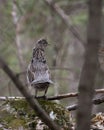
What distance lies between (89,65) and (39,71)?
2803 mm

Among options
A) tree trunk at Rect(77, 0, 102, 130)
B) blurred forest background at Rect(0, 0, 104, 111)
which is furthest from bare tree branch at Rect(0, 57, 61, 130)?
blurred forest background at Rect(0, 0, 104, 111)

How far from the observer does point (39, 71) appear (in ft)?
16.3

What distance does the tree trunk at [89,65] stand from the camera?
6.97ft

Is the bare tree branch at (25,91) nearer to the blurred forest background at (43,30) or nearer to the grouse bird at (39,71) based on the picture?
the grouse bird at (39,71)

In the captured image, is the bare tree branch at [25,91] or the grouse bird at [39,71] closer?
the bare tree branch at [25,91]

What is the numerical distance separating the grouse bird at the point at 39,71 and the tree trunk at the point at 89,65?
2.42m

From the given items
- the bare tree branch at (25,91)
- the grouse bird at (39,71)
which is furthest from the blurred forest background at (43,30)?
the bare tree branch at (25,91)

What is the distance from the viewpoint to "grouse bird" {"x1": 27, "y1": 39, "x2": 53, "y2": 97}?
4.73m

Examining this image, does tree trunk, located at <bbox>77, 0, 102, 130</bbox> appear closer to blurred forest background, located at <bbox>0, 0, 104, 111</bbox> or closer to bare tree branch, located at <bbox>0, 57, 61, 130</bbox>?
bare tree branch, located at <bbox>0, 57, 61, 130</bbox>

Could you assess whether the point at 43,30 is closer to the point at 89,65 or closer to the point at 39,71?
the point at 39,71

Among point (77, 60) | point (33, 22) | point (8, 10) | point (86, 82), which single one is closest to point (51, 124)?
point (86, 82)

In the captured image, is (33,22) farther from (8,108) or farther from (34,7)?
(8,108)

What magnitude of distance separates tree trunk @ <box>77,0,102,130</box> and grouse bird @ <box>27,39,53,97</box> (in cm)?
Result: 242

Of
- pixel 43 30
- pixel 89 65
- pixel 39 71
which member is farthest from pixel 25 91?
pixel 43 30
